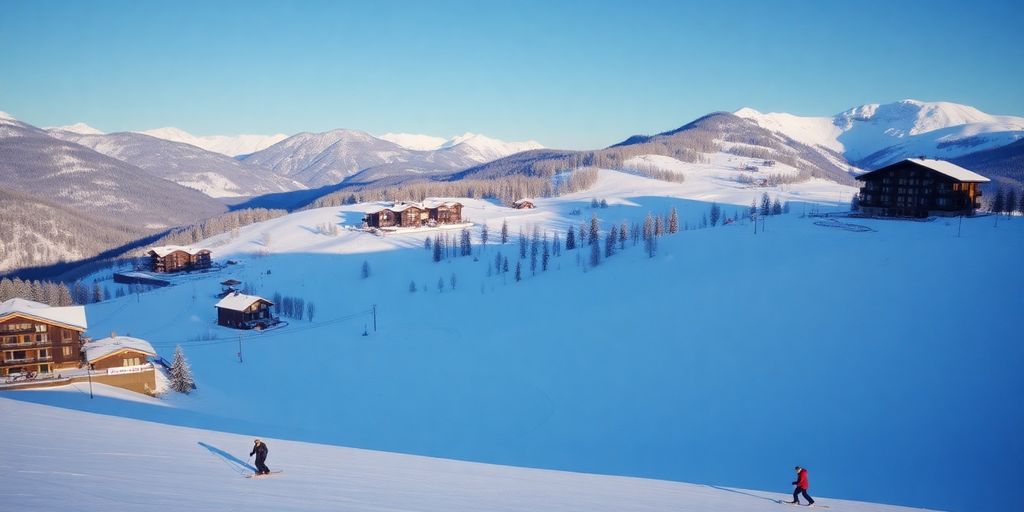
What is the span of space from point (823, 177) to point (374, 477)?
183623 millimetres

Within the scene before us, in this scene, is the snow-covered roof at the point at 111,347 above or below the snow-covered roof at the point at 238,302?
above

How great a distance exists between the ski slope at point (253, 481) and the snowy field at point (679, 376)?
221 mm

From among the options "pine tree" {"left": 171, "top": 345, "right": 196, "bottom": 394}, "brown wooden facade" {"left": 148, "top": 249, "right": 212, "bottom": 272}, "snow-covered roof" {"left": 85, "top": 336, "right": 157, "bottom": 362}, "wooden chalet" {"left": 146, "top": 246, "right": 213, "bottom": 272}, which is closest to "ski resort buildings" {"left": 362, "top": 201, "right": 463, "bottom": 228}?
"brown wooden facade" {"left": 148, "top": 249, "right": 212, "bottom": 272}

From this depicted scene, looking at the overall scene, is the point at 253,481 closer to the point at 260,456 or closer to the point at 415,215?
the point at 260,456

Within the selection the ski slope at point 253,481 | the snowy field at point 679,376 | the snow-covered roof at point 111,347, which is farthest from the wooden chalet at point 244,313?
the ski slope at point 253,481

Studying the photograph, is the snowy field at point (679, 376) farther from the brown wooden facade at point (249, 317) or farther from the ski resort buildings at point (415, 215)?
the ski resort buildings at point (415, 215)

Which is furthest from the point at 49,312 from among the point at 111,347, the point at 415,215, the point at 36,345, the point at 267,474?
the point at 415,215

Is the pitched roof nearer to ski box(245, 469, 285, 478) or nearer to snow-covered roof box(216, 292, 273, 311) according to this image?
Answer: ski box(245, 469, 285, 478)

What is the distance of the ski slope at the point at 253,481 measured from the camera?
31.8 feet

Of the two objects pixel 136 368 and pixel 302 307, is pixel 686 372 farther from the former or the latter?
pixel 302 307

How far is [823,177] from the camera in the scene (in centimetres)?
16788

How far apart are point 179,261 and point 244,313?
4190 centimetres

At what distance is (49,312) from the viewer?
114 ft

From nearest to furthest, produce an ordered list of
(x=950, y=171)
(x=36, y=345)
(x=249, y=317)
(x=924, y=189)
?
(x=36, y=345) < (x=950, y=171) < (x=924, y=189) < (x=249, y=317)
